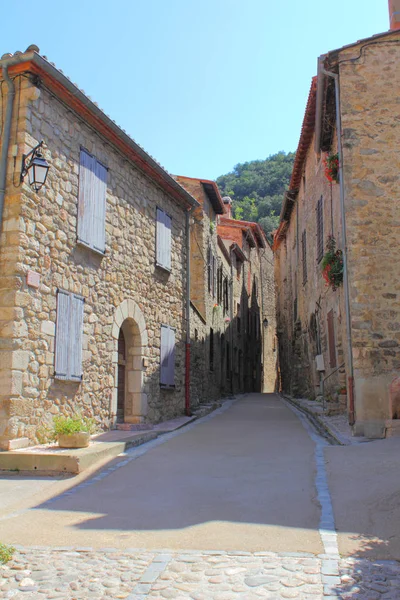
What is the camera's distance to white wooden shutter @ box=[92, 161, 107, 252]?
30.8 ft

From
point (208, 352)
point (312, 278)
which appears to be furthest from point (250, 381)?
point (312, 278)

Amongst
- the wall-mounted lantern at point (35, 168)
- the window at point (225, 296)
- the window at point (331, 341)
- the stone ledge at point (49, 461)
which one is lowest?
the stone ledge at point (49, 461)

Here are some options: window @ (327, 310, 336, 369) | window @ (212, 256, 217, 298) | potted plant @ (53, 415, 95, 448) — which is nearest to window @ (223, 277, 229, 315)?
window @ (212, 256, 217, 298)

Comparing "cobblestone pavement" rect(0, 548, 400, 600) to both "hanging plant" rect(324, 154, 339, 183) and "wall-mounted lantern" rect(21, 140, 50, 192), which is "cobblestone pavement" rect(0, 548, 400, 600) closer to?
"wall-mounted lantern" rect(21, 140, 50, 192)

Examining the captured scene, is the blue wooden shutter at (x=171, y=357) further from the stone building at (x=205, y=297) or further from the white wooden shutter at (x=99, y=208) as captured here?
the white wooden shutter at (x=99, y=208)

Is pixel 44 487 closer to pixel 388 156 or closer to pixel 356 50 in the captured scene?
pixel 388 156

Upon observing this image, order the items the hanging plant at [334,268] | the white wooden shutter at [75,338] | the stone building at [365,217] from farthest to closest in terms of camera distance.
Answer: the hanging plant at [334,268], the stone building at [365,217], the white wooden shutter at [75,338]

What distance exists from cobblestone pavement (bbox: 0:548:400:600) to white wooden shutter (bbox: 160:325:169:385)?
768 cm

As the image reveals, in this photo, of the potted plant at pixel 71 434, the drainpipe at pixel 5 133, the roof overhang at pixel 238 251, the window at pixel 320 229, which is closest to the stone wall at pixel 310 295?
the window at pixel 320 229

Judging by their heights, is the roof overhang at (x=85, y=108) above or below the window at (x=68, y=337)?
above

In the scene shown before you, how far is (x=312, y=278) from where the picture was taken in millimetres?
15805

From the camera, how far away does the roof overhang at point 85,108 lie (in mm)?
7816

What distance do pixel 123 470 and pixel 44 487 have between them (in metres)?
1.04

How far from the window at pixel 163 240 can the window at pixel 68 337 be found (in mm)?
3412
